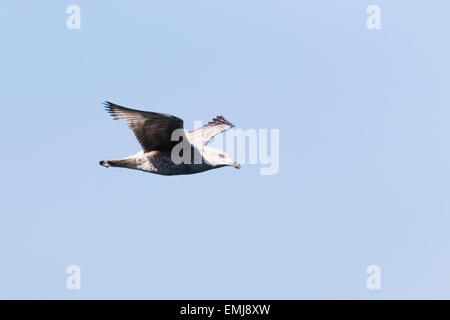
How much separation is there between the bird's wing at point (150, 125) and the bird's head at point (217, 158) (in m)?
1.03

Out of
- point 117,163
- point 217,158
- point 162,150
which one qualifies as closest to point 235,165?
point 217,158

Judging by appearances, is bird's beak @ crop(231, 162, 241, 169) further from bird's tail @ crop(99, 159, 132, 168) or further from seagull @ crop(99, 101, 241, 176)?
bird's tail @ crop(99, 159, 132, 168)

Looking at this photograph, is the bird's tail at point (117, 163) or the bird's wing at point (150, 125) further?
the bird's tail at point (117, 163)

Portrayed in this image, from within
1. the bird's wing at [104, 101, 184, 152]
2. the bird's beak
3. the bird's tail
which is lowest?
the bird's beak

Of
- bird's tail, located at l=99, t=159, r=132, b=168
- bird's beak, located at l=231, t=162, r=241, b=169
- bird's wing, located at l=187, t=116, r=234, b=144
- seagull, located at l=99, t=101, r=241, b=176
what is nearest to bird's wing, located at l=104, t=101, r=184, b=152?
seagull, located at l=99, t=101, r=241, b=176

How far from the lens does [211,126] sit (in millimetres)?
25875

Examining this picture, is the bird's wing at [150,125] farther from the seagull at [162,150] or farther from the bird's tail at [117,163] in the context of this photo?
the bird's tail at [117,163]

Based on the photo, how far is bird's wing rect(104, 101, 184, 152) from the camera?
65.4 ft

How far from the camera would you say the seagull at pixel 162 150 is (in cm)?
2008

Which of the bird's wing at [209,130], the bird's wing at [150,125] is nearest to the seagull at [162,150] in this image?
the bird's wing at [150,125]

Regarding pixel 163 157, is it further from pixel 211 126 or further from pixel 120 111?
pixel 211 126

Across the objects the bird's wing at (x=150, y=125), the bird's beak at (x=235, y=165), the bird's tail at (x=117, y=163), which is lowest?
the bird's beak at (x=235, y=165)

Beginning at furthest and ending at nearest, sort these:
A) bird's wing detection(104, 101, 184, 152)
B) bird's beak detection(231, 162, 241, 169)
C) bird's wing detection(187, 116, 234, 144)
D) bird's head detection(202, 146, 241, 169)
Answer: bird's wing detection(187, 116, 234, 144) → bird's beak detection(231, 162, 241, 169) → bird's head detection(202, 146, 241, 169) → bird's wing detection(104, 101, 184, 152)
